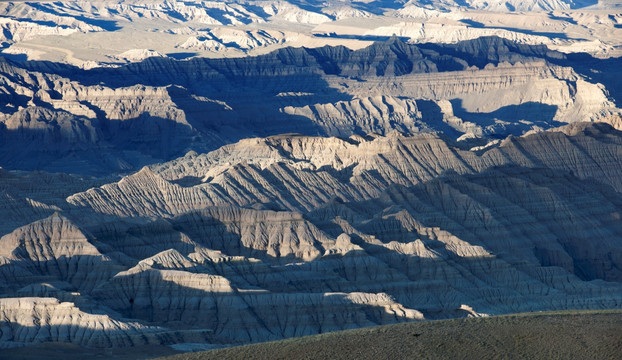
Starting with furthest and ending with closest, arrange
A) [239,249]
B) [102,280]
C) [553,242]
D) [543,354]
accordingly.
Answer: [553,242], [239,249], [102,280], [543,354]

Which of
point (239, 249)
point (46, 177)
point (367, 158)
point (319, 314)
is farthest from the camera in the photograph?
point (367, 158)

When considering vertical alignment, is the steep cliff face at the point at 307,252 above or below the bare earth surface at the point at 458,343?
below

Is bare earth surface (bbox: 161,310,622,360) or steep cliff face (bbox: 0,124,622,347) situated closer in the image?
bare earth surface (bbox: 161,310,622,360)

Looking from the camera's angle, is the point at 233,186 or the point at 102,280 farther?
the point at 233,186

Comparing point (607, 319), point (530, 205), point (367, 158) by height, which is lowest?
point (367, 158)

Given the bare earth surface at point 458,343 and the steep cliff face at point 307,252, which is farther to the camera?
the steep cliff face at point 307,252

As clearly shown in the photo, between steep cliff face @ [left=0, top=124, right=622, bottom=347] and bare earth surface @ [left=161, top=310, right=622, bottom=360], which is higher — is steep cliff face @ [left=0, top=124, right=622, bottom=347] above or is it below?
below

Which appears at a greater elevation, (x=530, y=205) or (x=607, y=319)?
(x=607, y=319)

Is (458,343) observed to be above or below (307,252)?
above

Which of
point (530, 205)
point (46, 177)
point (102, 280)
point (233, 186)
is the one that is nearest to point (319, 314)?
point (102, 280)

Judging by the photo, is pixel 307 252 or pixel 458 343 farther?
pixel 307 252

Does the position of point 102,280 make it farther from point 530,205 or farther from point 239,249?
point 530,205
